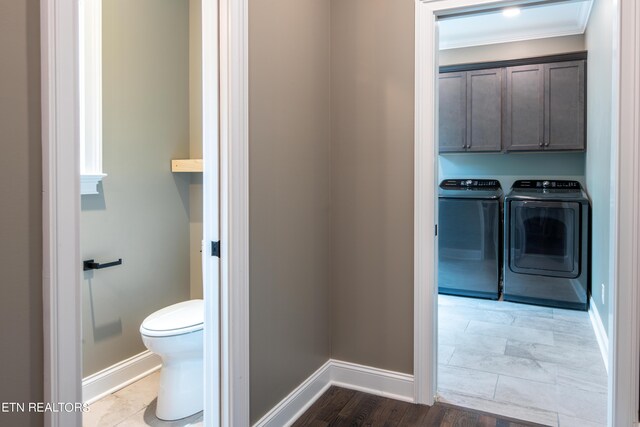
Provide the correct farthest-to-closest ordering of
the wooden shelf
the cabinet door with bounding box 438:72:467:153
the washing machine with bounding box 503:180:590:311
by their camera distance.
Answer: the cabinet door with bounding box 438:72:467:153 < the washing machine with bounding box 503:180:590:311 < the wooden shelf

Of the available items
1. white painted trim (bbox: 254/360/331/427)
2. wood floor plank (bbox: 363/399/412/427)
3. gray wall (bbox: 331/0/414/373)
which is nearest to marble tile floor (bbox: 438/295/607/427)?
wood floor plank (bbox: 363/399/412/427)

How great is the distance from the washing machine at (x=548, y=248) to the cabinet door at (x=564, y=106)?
496 millimetres

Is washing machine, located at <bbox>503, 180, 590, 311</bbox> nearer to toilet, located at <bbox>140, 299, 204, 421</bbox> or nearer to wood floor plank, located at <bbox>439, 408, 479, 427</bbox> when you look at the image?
wood floor plank, located at <bbox>439, 408, 479, 427</bbox>

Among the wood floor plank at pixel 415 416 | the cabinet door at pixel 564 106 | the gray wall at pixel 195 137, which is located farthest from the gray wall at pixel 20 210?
the cabinet door at pixel 564 106

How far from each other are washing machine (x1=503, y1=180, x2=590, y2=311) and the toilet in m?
3.22

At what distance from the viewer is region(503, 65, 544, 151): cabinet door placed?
4.25 m

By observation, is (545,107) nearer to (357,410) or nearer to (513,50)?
(513,50)

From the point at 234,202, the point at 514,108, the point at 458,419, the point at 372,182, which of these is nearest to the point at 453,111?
the point at 514,108

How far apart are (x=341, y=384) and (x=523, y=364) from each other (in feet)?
4.14

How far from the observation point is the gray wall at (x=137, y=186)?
2.39m

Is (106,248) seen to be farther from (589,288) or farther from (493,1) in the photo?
(589,288)

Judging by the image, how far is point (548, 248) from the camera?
4.05 meters

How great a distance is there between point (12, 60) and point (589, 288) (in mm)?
4542

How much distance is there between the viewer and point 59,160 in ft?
3.40
